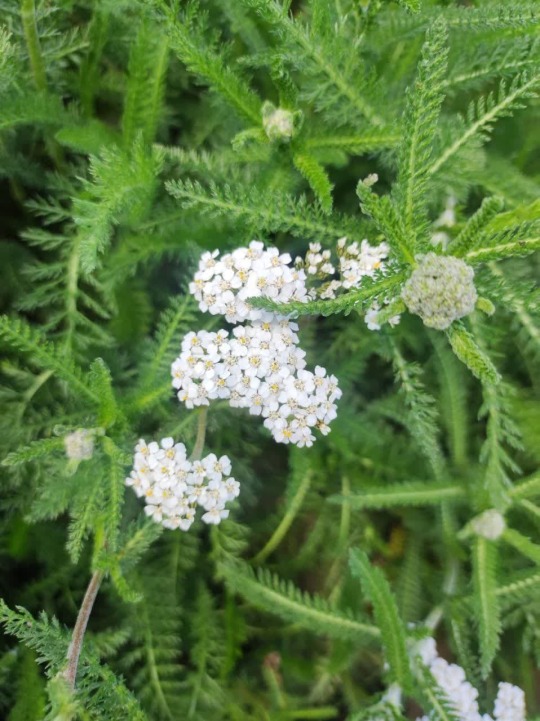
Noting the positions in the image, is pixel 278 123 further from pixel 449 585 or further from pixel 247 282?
pixel 449 585

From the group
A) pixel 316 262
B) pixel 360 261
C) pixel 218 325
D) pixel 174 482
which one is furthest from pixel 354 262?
pixel 174 482

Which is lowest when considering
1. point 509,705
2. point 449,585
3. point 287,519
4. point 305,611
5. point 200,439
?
point 509,705

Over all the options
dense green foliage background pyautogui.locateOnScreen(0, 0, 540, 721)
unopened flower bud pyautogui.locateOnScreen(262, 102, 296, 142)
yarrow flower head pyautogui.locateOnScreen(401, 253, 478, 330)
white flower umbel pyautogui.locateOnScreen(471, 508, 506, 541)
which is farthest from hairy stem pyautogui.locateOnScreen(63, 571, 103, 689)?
unopened flower bud pyautogui.locateOnScreen(262, 102, 296, 142)

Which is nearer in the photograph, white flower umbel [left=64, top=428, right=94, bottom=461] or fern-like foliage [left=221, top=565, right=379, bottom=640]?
white flower umbel [left=64, top=428, right=94, bottom=461]

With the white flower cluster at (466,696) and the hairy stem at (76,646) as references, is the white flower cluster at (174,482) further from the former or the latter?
the white flower cluster at (466,696)

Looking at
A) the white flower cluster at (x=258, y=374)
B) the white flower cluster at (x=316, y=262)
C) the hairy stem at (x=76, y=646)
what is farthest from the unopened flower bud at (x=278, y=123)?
→ the hairy stem at (x=76, y=646)

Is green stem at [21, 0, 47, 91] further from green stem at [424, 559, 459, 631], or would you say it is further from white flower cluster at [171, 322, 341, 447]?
green stem at [424, 559, 459, 631]
